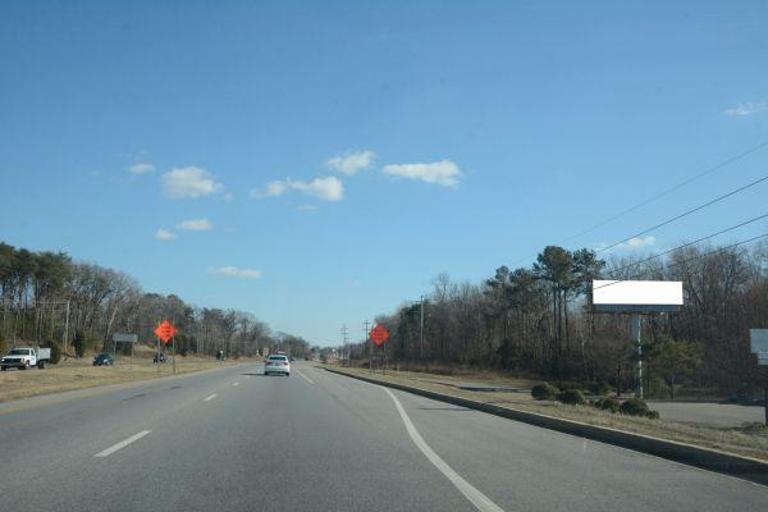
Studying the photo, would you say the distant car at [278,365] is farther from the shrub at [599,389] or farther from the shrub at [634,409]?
the shrub at [634,409]

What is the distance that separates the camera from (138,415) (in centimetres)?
1816

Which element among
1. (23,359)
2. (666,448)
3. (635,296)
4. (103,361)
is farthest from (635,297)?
(103,361)

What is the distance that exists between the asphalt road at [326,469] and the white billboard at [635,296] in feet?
163

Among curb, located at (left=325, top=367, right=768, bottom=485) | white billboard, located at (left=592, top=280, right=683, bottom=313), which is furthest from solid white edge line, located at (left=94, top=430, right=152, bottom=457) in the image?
white billboard, located at (left=592, top=280, right=683, bottom=313)

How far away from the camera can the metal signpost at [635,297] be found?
64.6m

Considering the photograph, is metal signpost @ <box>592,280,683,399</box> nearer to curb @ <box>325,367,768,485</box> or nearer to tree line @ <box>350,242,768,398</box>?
tree line @ <box>350,242,768,398</box>

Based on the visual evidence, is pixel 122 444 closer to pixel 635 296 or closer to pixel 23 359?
pixel 635 296

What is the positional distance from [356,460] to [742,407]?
46.7m

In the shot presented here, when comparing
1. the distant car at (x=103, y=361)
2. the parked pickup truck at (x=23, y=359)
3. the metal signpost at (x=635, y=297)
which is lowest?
the distant car at (x=103, y=361)

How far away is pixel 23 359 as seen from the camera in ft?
217

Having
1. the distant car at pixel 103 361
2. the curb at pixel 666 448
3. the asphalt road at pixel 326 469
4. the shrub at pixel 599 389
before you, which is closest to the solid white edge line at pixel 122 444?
the asphalt road at pixel 326 469

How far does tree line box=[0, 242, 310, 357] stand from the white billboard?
221 feet

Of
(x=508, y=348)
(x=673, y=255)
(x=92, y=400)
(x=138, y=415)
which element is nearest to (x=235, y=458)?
(x=138, y=415)

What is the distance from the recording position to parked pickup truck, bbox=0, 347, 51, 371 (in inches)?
2574
